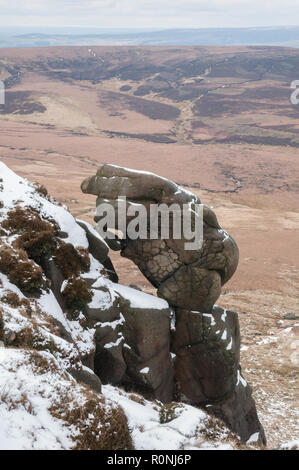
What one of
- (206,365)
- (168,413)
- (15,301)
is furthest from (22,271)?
(206,365)

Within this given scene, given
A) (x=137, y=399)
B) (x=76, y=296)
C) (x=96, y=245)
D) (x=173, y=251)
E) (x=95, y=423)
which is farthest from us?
(x=173, y=251)

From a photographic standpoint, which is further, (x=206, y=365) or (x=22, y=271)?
(x=206, y=365)

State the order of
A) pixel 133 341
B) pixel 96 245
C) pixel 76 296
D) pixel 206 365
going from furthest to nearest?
pixel 206 365, pixel 96 245, pixel 133 341, pixel 76 296

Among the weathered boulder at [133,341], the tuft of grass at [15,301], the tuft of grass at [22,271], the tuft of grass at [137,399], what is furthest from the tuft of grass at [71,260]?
the tuft of grass at [137,399]

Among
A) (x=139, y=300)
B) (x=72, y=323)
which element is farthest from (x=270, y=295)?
(x=72, y=323)

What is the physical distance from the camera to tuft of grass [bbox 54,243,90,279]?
47.0ft

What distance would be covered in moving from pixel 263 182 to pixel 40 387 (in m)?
80.4

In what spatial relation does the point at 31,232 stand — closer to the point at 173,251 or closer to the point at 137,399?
the point at 173,251

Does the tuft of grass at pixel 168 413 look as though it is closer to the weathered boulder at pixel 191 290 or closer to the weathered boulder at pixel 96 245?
the weathered boulder at pixel 191 290

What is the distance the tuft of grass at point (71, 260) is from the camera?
14.3 metres

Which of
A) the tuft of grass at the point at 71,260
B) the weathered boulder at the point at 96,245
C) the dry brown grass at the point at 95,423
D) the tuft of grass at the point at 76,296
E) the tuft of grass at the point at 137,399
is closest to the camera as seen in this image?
the dry brown grass at the point at 95,423

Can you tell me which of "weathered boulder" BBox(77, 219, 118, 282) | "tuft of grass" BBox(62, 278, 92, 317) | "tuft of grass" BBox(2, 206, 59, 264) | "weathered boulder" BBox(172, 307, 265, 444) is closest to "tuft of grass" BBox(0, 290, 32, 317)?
"tuft of grass" BBox(62, 278, 92, 317)

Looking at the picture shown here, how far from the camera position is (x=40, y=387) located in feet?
27.7

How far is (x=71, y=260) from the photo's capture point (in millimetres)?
14531
